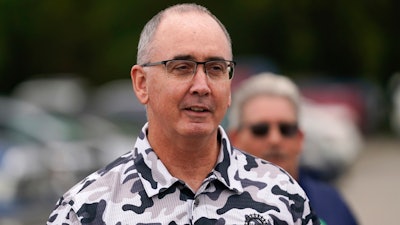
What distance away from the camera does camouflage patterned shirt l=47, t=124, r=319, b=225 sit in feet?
10.5

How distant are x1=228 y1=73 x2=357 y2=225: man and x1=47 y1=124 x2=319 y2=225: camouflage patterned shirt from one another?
1563 millimetres

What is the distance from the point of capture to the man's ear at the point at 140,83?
338 centimetres

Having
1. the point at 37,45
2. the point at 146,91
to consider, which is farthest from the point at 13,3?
the point at 146,91

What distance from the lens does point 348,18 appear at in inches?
1121

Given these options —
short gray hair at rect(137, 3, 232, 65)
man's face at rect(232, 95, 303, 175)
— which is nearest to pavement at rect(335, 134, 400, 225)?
man's face at rect(232, 95, 303, 175)

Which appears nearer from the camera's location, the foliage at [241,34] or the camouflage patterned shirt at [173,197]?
the camouflage patterned shirt at [173,197]

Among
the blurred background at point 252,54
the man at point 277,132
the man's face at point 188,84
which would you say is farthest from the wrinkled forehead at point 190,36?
the blurred background at point 252,54

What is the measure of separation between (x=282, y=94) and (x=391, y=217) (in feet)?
30.1

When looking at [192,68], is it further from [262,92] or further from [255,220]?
[262,92]

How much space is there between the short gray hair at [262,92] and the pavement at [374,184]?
6266 millimetres

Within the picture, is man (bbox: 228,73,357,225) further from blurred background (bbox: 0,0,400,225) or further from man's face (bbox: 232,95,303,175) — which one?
blurred background (bbox: 0,0,400,225)

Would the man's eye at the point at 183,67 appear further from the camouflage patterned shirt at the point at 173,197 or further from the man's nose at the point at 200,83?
the camouflage patterned shirt at the point at 173,197

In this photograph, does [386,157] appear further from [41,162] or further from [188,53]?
[188,53]

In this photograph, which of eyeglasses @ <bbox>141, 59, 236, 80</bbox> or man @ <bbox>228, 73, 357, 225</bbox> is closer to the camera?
eyeglasses @ <bbox>141, 59, 236, 80</bbox>
